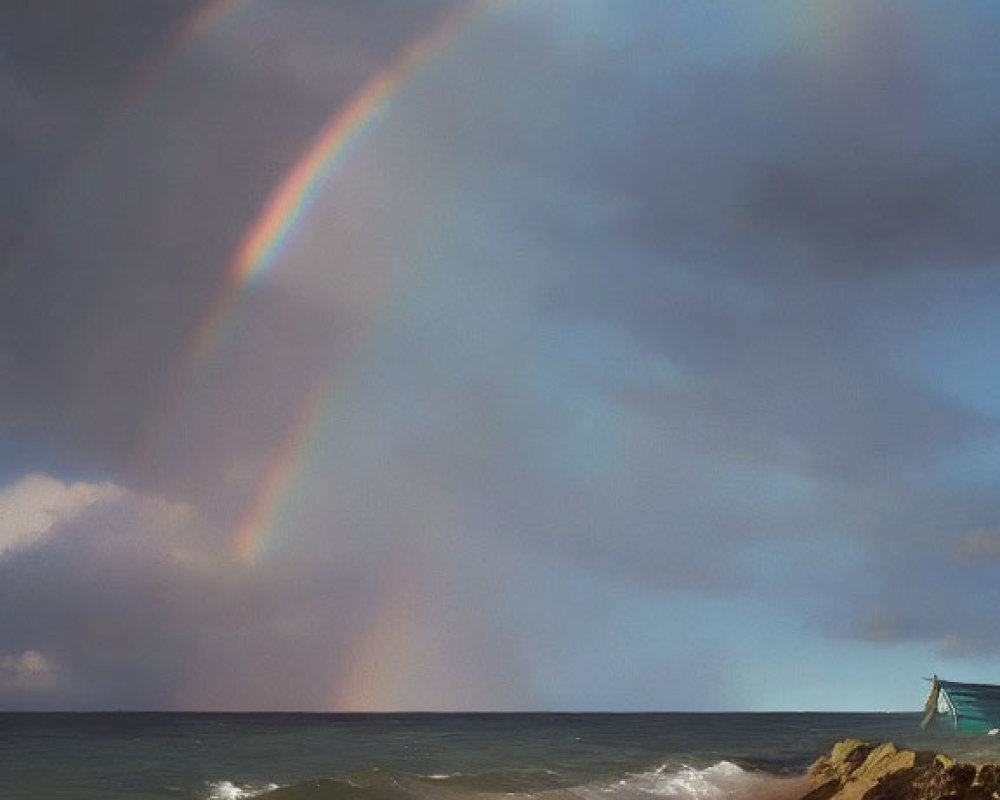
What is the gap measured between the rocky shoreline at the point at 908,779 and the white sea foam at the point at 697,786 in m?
4.47

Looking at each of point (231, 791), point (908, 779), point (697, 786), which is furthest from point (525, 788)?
point (908, 779)

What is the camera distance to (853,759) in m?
34.8

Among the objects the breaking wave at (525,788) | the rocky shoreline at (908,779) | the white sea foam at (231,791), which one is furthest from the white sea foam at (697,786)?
the white sea foam at (231,791)

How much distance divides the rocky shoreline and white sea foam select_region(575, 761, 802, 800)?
447cm

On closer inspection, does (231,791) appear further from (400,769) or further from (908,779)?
(908,779)

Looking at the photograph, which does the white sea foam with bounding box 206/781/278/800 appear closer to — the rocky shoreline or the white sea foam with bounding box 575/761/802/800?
the white sea foam with bounding box 575/761/802/800

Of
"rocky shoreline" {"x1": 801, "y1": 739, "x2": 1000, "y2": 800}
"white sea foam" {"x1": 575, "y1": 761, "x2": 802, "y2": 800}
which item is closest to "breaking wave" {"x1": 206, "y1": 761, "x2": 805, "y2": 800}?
"white sea foam" {"x1": 575, "y1": 761, "x2": 802, "y2": 800}

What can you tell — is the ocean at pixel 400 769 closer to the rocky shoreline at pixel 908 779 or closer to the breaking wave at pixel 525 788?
the breaking wave at pixel 525 788

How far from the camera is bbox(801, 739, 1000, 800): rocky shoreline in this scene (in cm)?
2139

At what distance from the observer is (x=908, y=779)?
948 inches

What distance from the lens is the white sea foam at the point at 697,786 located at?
3709 centimetres

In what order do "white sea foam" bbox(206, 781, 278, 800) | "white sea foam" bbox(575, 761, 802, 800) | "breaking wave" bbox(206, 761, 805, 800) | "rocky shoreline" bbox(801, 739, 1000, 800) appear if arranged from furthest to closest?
"white sea foam" bbox(575, 761, 802, 800)
"white sea foam" bbox(206, 781, 278, 800)
"breaking wave" bbox(206, 761, 805, 800)
"rocky shoreline" bbox(801, 739, 1000, 800)

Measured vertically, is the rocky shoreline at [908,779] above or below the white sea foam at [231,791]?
above

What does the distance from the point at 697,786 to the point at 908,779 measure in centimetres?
1731
